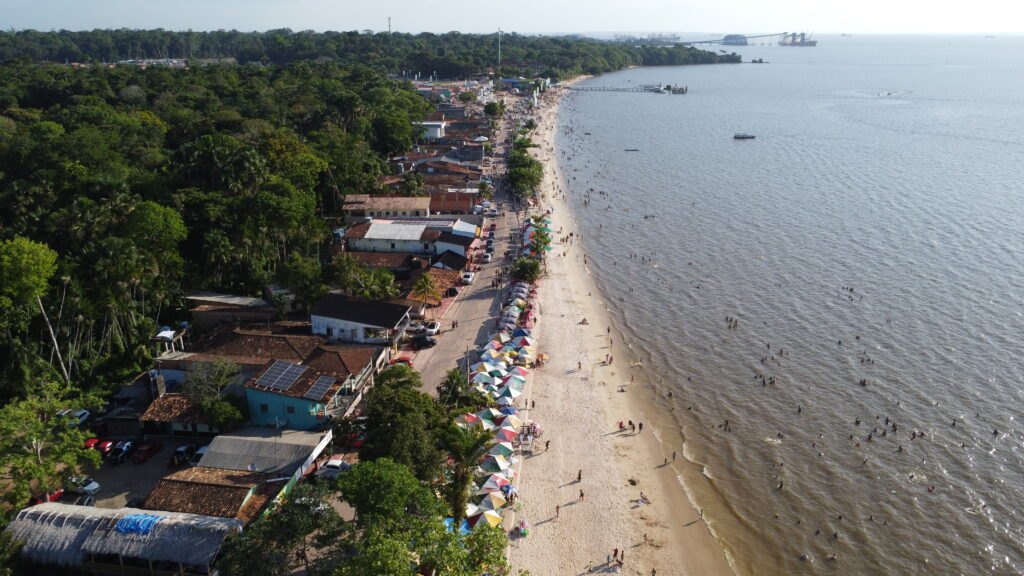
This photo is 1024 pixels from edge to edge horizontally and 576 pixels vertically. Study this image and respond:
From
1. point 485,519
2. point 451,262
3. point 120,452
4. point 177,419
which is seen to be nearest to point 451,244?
point 451,262

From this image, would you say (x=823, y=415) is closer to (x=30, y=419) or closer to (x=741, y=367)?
(x=741, y=367)

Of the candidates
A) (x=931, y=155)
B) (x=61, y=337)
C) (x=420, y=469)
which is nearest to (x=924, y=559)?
(x=420, y=469)

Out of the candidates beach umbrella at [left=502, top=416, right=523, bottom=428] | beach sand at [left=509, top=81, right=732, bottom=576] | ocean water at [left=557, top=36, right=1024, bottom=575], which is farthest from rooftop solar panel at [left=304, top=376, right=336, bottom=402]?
ocean water at [left=557, top=36, right=1024, bottom=575]

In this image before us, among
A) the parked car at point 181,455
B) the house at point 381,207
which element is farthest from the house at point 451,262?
the parked car at point 181,455

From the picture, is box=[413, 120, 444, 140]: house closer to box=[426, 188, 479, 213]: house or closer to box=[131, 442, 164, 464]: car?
box=[426, 188, 479, 213]: house

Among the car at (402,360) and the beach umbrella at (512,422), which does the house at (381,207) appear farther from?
the beach umbrella at (512,422)
